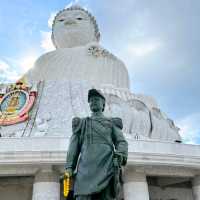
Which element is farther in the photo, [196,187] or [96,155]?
[196,187]

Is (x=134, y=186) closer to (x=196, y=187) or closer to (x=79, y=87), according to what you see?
(x=196, y=187)

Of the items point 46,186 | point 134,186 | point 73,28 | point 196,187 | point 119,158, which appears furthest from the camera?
point 73,28

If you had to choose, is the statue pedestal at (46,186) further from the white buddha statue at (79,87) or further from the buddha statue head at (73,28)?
the buddha statue head at (73,28)

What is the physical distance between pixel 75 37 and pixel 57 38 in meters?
1.22

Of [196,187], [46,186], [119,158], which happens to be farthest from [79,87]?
[119,158]

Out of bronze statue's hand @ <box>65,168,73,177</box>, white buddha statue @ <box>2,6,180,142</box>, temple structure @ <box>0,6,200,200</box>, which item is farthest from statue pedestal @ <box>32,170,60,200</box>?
bronze statue's hand @ <box>65,168,73,177</box>

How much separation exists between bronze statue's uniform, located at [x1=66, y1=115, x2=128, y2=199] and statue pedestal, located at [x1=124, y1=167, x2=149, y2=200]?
7651mm

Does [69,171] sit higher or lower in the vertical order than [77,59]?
lower

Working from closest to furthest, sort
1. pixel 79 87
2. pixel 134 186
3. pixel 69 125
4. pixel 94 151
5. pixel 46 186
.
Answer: pixel 94 151, pixel 46 186, pixel 134 186, pixel 69 125, pixel 79 87

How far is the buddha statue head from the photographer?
71.8ft

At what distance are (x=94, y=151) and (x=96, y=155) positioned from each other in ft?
A: 0.18

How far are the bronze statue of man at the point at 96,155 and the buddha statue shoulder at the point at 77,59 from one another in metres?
13.7

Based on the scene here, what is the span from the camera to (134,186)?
37.1 ft

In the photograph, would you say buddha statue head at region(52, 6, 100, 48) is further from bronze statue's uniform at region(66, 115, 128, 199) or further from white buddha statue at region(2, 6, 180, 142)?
bronze statue's uniform at region(66, 115, 128, 199)
